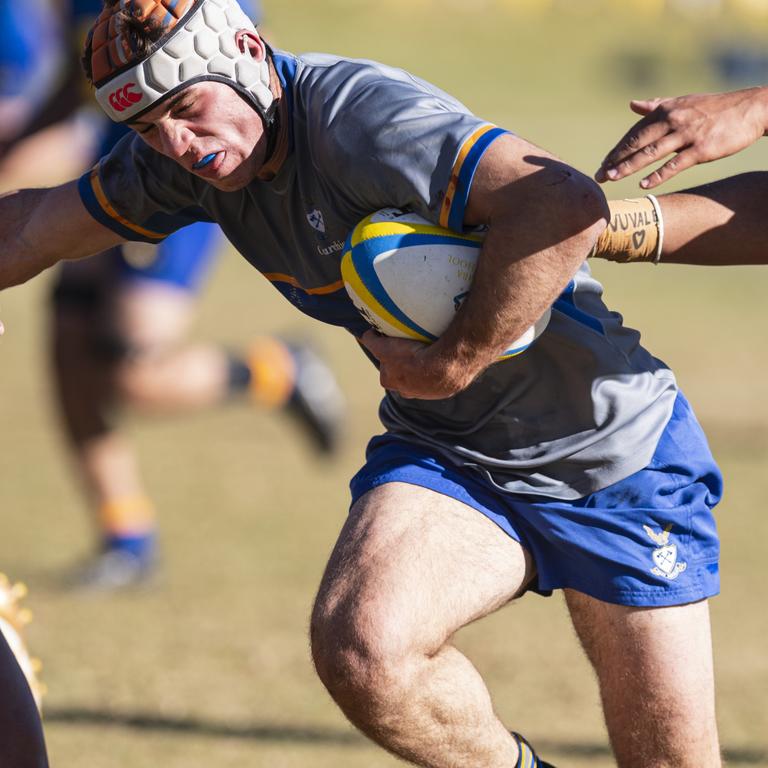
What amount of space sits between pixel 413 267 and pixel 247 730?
239cm

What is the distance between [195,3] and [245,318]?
37.1 feet

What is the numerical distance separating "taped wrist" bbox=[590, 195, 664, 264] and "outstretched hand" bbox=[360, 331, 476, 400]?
49 cm

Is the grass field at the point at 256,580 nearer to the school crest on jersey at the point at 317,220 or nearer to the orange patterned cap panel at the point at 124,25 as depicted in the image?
the school crest on jersey at the point at 317,220

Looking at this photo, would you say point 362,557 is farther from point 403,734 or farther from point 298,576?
point 298,576

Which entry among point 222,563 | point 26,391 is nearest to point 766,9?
point 26,391

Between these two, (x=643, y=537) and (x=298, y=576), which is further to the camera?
(x=298, y=576)

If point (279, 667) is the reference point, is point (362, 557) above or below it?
above

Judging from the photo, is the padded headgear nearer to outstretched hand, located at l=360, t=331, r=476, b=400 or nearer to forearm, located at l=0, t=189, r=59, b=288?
forearm, located at l=0, t=189, r=59, b=288

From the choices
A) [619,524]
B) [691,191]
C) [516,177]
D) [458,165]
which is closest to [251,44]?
[458,165]

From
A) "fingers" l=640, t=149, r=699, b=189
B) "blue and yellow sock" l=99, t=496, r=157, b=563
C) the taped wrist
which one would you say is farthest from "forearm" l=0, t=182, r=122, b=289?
"blue and yellow sock" l=99, t=496, r=157, b=563

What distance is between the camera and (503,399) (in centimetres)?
349

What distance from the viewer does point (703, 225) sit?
3.45m

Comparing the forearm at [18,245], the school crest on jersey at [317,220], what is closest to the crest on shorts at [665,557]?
the school crest on jersey at [317,220]

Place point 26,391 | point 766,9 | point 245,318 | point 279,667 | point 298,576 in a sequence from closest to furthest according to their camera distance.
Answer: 1. point 279,667
2. point 298,576
3. point 26,391
4. point 245,318
5. point 766,9
